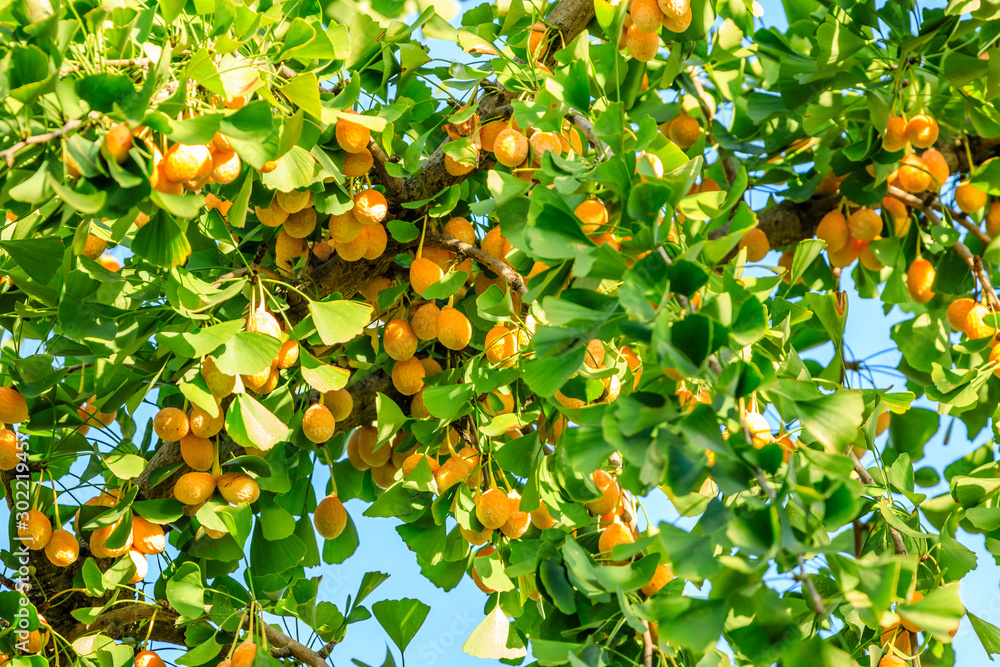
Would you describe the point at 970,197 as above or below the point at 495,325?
above

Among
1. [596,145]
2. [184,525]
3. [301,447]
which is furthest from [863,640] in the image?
[184,525]

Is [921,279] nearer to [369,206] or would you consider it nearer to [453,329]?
[453,329]

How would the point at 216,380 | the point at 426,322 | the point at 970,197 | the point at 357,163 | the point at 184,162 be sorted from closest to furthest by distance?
the point at 184,162, the point at 216,380, the point at 357,163, the point at 426,322, the point at 970,197

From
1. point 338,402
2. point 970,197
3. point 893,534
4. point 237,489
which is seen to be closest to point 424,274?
point 338,402

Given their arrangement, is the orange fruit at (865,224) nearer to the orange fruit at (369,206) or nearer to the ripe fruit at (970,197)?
the ripe fruit at (970,197)

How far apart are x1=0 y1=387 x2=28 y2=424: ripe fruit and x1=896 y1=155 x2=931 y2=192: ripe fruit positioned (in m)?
1.56

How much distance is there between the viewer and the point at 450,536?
129 centimetres

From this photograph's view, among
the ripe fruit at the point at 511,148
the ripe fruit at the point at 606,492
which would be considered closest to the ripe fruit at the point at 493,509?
the ripe fruit at the point at 606,492

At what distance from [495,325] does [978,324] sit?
82cm

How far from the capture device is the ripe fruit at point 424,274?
1245 millimetres

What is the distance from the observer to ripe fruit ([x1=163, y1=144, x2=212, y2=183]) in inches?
35.4

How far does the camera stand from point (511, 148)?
1191 mm

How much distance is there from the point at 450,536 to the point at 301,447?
0.38 meters

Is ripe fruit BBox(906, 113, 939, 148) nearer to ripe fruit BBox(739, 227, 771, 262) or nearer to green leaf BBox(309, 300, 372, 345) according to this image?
ripe fruit BBox(739, 227, 771, 262)
